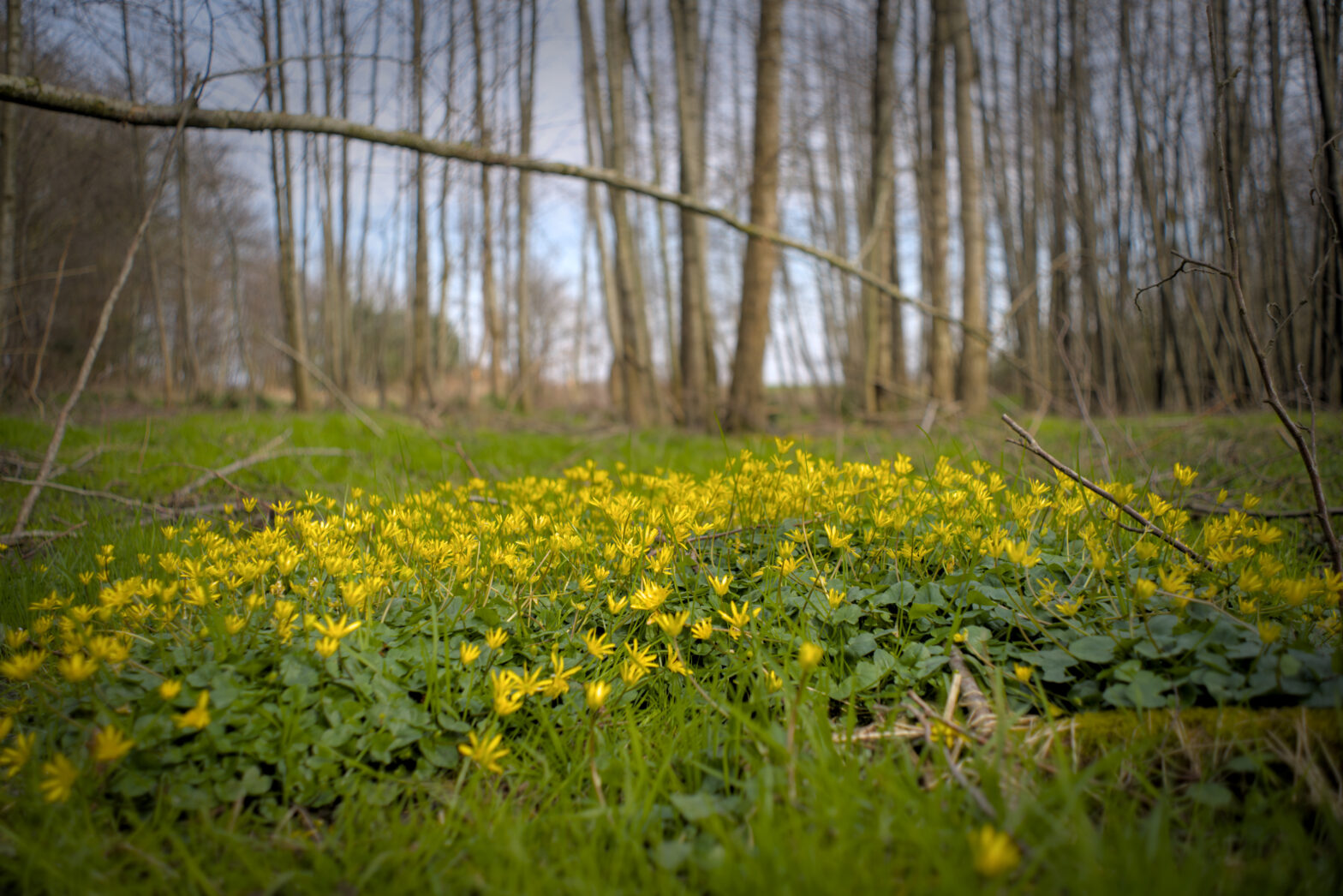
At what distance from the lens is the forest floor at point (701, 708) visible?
3.44 ft

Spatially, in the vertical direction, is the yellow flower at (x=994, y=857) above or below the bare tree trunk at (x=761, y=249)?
below

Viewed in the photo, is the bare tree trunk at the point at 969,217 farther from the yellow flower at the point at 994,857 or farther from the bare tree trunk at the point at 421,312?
the yellow flower at the point at 994,857

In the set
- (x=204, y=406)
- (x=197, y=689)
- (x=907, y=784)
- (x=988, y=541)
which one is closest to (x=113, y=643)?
(x=197, y=689)

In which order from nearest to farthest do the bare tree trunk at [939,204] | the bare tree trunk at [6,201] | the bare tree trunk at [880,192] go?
the bare tree trunk at [6,201], the bare tree trunk at [939,204], the bare tree trunk at [880,192]

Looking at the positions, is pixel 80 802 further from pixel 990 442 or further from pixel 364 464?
pixel 990 442

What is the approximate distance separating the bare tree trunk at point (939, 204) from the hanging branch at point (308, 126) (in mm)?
5104

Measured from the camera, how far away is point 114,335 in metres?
12.1

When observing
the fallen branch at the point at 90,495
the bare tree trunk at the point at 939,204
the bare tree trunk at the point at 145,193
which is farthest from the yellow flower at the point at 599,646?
the bare tree trunk at the point at 939,204

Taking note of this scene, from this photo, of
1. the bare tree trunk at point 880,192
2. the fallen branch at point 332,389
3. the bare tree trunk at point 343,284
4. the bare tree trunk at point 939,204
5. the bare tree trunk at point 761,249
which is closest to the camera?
the fallen branch at point 332,389

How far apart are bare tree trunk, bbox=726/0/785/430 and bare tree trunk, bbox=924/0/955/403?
341 cm

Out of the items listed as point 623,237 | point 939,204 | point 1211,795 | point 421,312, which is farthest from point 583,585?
point 421,312

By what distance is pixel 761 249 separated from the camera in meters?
6.30

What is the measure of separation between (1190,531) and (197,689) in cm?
333

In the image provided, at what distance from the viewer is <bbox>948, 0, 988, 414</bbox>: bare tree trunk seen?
8.58m
